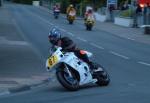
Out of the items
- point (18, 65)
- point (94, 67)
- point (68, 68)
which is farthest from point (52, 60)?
point (18, 65)

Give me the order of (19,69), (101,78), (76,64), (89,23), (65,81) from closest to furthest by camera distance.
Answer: (65,81), (76,64), (101,78), (19,69), (89,23)

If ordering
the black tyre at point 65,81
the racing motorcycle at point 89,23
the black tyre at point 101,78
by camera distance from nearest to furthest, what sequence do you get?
the black tyre at point 65,81 → the black tyre at point 101,78 → the racing motorcycle at point 89,23

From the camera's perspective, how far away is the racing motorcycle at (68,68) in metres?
14.3

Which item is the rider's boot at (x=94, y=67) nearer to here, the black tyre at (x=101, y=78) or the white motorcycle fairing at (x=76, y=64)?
the black tyre at (x=101, y=78)

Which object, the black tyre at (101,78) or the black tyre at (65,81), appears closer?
the black tyre at (65,81)

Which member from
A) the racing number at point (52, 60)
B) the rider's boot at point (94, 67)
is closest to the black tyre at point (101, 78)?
the rider's boot at point (94, 67)

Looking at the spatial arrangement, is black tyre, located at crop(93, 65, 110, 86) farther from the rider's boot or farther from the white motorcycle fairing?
the white motorcycle fairing

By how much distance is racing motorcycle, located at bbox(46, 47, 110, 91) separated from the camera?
14320 millimetres

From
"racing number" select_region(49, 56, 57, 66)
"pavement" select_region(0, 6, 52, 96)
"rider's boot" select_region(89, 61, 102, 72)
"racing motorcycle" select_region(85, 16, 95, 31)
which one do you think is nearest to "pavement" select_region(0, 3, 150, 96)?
"pavement" select_region(0, 6, 52, 96)

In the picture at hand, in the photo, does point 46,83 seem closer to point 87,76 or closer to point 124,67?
point 87,76

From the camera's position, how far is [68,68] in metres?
14.5

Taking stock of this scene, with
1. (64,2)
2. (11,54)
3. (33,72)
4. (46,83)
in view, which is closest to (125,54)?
(11,54)

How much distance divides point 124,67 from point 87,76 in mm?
5475

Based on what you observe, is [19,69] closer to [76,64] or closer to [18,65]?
[18,65]
